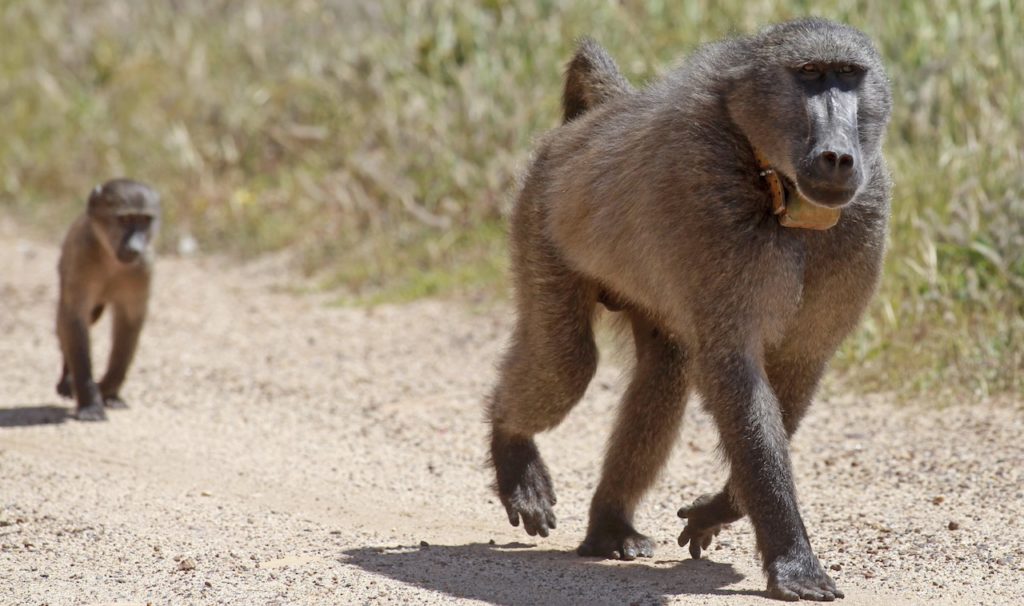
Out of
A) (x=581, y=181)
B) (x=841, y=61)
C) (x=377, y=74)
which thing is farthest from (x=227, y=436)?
(x=377, y=74)

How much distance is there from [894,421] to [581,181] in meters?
2.48

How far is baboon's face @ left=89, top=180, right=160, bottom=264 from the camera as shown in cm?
774

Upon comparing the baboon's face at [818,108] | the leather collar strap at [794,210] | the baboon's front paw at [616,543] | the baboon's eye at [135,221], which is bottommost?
the baboon's front paw at [616,543]

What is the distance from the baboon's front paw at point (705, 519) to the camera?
465cm

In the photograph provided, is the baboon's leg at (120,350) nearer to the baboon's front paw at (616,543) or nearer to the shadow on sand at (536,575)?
the shadow on sand at (536,575)

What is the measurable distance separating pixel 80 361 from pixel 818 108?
4641 mm

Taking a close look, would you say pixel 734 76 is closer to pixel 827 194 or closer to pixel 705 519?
pixel 827 194

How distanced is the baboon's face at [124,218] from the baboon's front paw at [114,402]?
28.9 inches

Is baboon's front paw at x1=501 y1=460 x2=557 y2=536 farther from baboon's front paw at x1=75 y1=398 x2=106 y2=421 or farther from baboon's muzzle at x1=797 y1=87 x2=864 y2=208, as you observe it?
baboon's front paw at x1=75 y1=398 x2=106 y2=421

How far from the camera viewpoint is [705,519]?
185 inches

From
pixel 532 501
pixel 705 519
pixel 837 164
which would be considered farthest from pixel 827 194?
pixel 532 501

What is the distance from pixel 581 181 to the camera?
485 cm

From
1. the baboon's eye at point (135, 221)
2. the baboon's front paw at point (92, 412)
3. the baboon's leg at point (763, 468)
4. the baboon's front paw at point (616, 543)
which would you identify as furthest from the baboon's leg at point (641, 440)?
the baboon's eye at point (135, 221)

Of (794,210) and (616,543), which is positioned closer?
(794,210)
